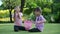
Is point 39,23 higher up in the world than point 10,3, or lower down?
lower down

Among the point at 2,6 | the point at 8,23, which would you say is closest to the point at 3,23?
the point at 8,23

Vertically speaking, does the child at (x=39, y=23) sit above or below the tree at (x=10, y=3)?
below

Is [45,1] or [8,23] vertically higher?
[45,1]

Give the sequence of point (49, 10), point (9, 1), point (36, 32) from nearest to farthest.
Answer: point (36, 32) → point (9, 1) → point (49, 10)

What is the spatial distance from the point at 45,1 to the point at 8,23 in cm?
158

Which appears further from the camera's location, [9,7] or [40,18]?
[9,7]

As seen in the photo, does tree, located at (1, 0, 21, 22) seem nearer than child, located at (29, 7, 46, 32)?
No

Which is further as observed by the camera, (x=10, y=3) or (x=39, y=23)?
(x=10, y=3)

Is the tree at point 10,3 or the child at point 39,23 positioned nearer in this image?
the child at point 39,23

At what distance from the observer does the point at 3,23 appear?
7.18 meters

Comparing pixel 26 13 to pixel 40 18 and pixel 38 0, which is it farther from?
pixel 40 18

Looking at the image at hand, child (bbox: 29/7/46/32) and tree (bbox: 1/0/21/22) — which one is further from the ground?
tree (bbox: 1/0/21/22)

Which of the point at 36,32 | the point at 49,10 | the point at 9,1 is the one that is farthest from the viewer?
the point at 49,10

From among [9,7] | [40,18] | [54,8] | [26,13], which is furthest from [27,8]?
[40,18]
